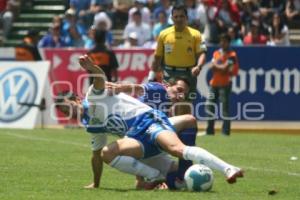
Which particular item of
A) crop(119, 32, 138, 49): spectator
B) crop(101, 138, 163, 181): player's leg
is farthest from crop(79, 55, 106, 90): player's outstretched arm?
crop(119, 32, 138, 49): spectator

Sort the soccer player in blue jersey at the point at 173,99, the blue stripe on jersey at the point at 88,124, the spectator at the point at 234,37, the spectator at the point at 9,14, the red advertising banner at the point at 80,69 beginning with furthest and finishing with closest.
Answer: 1. the spectator at the point at 9,14
2. the spectator at the point at 234,37
3. the red advertising banner at the point at 80,69
4. the soccer player in blue jersey at the point at 173,99
5. the blue stripe on jersey at the point at 88,124

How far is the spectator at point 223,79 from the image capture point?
22156 mm

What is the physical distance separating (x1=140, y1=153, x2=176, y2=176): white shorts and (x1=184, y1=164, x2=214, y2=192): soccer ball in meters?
0.47

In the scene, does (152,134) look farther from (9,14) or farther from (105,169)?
(9,14)

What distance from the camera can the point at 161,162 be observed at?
11.9 meters

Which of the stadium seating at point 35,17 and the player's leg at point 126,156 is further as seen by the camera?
→ the stadium seating at point 35,17

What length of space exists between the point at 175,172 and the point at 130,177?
1.80 meters

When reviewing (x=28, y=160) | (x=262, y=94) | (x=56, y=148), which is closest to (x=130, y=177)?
Answer: (x=28, y=160)

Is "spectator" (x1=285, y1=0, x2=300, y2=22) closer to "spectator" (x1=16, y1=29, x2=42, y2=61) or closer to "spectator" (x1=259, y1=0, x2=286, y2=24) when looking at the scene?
"spectator" (x1=259, y1=0, x2=286, y2=24)

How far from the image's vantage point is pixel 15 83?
A: 23.7 metres

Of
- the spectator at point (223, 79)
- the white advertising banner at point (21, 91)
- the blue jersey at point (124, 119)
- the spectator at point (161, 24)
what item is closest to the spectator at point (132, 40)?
the spectator at point (161, 24)

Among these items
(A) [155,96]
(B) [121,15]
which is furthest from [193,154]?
(B) [121,15]

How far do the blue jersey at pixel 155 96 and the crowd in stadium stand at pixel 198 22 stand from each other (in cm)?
1263

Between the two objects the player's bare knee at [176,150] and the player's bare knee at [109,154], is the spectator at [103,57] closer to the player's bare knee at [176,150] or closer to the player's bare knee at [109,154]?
the player's bare knee at [109,154]
